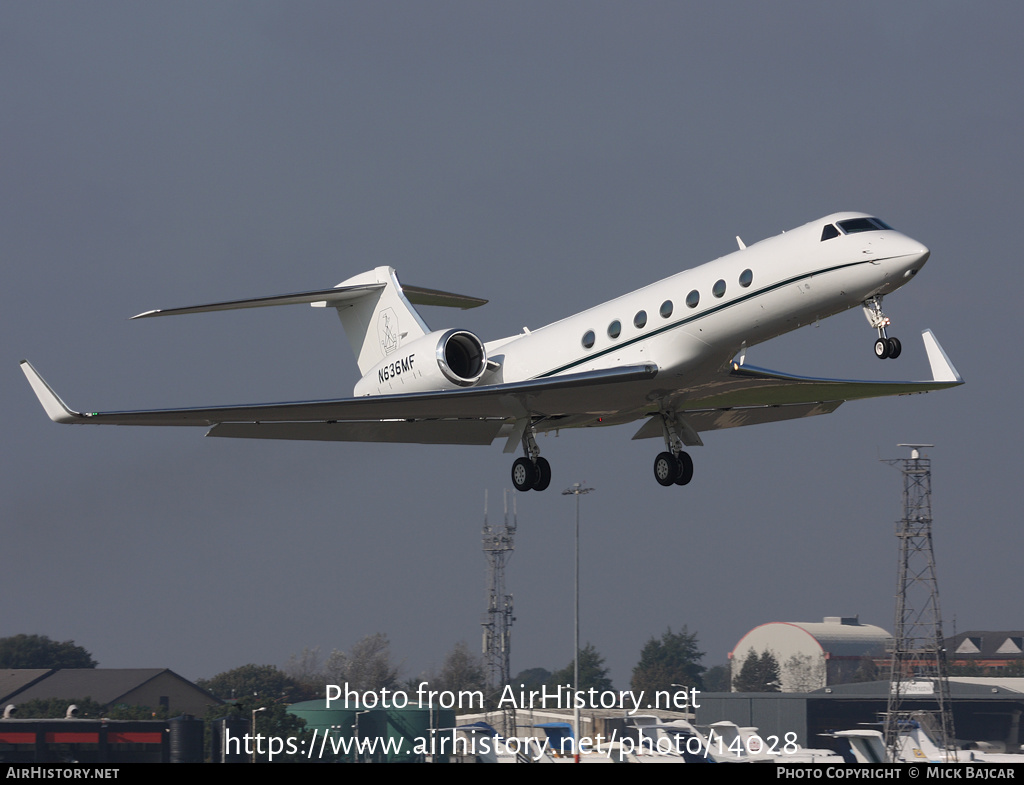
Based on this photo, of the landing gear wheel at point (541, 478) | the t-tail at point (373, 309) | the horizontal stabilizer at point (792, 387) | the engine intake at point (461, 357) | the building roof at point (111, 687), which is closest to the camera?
the horizontal stabilizer at point (792, 387)

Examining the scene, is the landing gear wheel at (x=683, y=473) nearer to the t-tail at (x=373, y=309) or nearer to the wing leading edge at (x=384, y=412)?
the wing leading edge at (x=384, y=412)

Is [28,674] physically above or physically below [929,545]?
below

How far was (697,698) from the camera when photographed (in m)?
48.9

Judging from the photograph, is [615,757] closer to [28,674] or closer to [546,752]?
[546,752]

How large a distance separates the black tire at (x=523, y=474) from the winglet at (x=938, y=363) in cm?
754

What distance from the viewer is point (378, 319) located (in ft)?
72.9

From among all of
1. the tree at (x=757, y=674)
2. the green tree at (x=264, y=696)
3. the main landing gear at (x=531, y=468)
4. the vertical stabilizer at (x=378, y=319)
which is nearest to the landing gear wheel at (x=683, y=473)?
the main landing gear at (x=531, y=468)

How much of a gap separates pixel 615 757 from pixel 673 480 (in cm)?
1302

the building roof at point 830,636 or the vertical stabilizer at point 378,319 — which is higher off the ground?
the vertical stabilizer at point 378,319

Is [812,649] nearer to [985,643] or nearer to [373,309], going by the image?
[985,643]

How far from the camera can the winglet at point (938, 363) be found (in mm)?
20641

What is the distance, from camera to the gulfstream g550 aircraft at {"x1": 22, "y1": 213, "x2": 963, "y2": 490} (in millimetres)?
15734

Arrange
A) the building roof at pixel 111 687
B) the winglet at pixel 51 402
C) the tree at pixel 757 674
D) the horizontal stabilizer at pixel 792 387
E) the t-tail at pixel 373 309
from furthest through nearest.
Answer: the tree at pixel 757 674 < the building roof at pixel 111 687 < the t-tail at pixel 373 309 < the horizontal stabilizer at pixel 792 387 < the winglet at pixel 51 402
